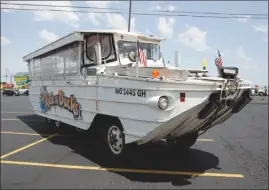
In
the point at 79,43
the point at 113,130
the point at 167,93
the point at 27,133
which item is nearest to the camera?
the point at 167,93

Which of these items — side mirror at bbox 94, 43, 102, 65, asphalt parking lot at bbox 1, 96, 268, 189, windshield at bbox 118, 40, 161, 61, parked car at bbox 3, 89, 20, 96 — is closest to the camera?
asphalt parking lot at bbox 1, 96, 268, 189

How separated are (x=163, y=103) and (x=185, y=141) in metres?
2.41

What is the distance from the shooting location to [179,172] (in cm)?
→ 552

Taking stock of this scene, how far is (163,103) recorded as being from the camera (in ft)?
15.8

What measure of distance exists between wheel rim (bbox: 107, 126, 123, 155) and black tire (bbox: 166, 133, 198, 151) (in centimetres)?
148

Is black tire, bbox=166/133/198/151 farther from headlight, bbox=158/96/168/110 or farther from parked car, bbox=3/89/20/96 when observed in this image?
parked car, bbox=3/89/20/96

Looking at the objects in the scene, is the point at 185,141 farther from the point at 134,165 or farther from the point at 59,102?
the point at 59,102

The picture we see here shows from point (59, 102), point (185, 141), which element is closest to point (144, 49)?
point (185, 141)

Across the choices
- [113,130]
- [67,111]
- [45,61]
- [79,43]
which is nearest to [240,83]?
[113,130]

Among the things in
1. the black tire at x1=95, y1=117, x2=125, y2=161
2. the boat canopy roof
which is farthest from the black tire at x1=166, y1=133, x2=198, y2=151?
the boat canopy roof

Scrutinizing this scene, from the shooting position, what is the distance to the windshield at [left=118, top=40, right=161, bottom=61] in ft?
22.1

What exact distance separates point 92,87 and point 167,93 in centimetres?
213

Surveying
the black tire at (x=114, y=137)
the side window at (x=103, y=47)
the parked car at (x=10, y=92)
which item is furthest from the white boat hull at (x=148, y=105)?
the parked car at (x=10, y=92)

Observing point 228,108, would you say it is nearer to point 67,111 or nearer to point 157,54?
point 157,54
